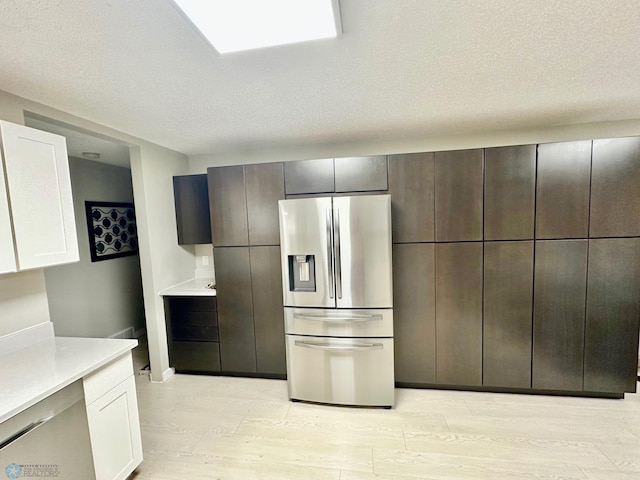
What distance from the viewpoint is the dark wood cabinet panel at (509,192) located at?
7.44ft

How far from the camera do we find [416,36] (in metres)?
1.29

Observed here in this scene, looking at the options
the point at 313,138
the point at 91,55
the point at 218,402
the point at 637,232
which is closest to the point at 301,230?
the point at 313,138

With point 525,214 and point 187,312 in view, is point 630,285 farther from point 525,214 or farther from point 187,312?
point 187,312

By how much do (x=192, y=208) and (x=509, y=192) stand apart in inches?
123

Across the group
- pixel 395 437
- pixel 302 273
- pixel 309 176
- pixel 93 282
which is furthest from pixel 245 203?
pixel 395 437

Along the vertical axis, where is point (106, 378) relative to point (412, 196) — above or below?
below

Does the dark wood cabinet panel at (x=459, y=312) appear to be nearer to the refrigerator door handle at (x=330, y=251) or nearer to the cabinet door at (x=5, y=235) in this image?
the refrigerator door handle at (x=330, y=251)

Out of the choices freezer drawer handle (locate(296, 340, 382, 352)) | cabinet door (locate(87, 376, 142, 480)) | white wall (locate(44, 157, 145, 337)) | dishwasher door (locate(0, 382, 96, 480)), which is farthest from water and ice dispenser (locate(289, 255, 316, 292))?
white wall (locate(44, 157, 145, 337))

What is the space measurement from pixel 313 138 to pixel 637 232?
2.84 m

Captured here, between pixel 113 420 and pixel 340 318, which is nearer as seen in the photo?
pixel 113 420

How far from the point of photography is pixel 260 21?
111 cm

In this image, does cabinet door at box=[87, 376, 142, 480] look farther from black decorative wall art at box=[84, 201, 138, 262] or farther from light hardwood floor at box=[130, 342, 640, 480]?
black decorative wall art at box=[84, 201, 138, 262]

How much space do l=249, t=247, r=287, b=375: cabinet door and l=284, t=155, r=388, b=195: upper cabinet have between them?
68cm

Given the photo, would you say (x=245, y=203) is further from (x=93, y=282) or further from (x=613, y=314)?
(x=613, y=314)
